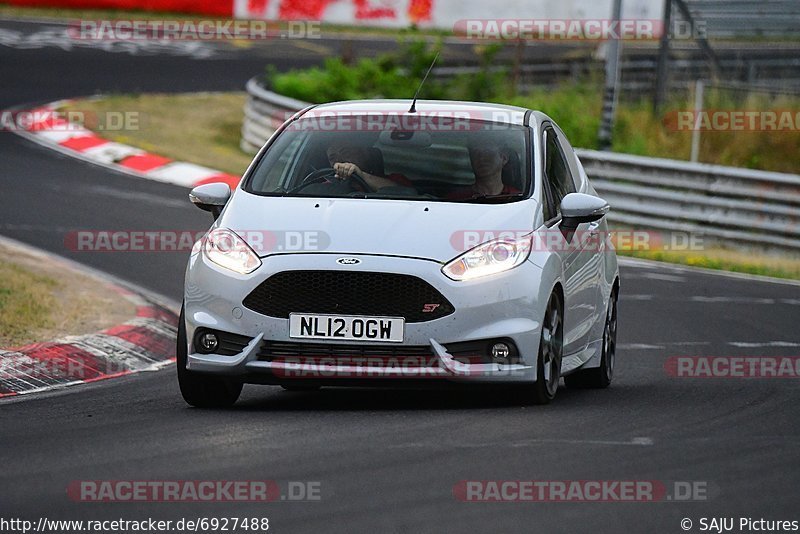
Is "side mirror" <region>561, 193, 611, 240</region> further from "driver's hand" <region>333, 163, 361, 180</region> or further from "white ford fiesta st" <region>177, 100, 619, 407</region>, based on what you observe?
"driver's hand" <region>333, 163, 361, 180</region>

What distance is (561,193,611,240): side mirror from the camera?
9.06m

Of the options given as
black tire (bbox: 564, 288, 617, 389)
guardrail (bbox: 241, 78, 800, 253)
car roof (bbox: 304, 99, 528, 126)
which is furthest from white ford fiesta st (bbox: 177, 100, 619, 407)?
guardrail (bbox: 241, 78, 800, 253)

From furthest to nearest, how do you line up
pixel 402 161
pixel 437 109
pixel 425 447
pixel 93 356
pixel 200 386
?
pixel 93 356 < pixel 437 109 < pixel 402 161 < pixel 200 386 < pixel 425 447

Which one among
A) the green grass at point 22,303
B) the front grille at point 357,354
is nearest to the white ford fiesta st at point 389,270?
the front grille at point 357,354

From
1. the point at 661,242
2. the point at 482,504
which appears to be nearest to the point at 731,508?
the point at 482,504

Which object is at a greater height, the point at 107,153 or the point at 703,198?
the point at 703,198

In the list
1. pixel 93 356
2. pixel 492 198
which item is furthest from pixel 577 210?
pixel 93 356

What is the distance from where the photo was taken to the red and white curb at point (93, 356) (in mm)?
9875

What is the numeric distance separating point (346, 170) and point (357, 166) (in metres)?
0.07

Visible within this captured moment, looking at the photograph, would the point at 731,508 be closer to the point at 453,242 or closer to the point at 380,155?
the point at 453,242

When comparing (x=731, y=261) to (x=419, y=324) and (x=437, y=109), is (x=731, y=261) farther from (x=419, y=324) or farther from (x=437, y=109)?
(x=419, y=324)

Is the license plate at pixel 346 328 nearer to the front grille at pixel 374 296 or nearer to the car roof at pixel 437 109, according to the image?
the front grille at pixel 374 296

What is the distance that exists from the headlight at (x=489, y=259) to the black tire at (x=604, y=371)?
2.00 metres

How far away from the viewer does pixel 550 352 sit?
8.74m
